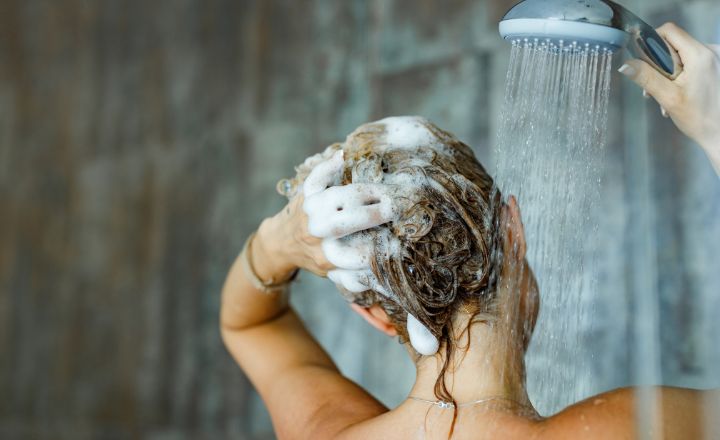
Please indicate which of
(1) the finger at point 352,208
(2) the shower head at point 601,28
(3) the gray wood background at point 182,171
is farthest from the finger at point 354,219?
(3) the gray wood background at point 182,171

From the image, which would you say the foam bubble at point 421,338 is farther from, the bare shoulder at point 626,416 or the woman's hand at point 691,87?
the woman's hand at point 691,87

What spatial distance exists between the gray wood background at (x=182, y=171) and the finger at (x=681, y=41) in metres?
0.50

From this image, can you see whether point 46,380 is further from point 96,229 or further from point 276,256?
point 276,256

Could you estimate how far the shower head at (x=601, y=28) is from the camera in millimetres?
834

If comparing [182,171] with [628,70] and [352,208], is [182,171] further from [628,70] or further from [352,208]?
[628,70]

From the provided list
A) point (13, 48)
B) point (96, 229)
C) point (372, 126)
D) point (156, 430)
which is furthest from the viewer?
point (13, 48)

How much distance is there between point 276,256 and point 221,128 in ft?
6.33

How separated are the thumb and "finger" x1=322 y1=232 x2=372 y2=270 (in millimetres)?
315

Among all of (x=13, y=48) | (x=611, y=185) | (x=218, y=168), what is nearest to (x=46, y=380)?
(x=218, y=168)

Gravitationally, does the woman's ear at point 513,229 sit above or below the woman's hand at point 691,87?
below

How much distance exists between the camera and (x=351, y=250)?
96 centimetres

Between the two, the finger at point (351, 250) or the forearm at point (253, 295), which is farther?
the forearm at point (253, 295)

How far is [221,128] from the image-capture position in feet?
9.86

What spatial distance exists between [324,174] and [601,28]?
0.32 metres
